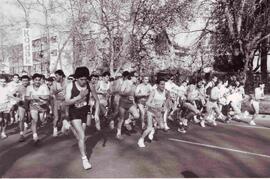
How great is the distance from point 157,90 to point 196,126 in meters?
4.59

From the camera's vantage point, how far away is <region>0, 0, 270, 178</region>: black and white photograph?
7.53 meters

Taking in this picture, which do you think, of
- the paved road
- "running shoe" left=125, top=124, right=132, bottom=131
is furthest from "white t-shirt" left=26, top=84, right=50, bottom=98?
"running shoe" left=125, top=124, right=132, bottom=131

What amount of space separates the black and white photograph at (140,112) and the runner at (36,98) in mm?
26

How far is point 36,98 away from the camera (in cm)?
1004

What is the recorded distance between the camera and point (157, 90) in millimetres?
9648

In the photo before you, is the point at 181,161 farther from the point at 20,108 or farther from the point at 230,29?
the point at 230,29

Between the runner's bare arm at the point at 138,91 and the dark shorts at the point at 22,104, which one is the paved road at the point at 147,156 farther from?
the runner's bare arm at the point at 138,91

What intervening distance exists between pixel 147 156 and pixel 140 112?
2.72 m

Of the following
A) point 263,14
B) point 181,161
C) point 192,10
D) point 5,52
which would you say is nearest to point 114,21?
point 192,10

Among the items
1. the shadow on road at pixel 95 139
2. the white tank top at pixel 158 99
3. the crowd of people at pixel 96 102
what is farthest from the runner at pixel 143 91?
the shadow on road at pixel 95 139

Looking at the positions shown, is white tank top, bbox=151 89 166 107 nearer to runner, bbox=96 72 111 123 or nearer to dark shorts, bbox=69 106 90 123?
dark shorts, bbox=69 106 90 123

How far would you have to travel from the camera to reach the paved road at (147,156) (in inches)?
289

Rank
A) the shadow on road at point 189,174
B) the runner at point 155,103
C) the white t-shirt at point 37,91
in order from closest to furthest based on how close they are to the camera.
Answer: the shadow on road at point 189,174 < the runner at point 155,103 < the white t-shirt at point 37,91

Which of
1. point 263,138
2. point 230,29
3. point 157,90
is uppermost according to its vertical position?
point 230,29
